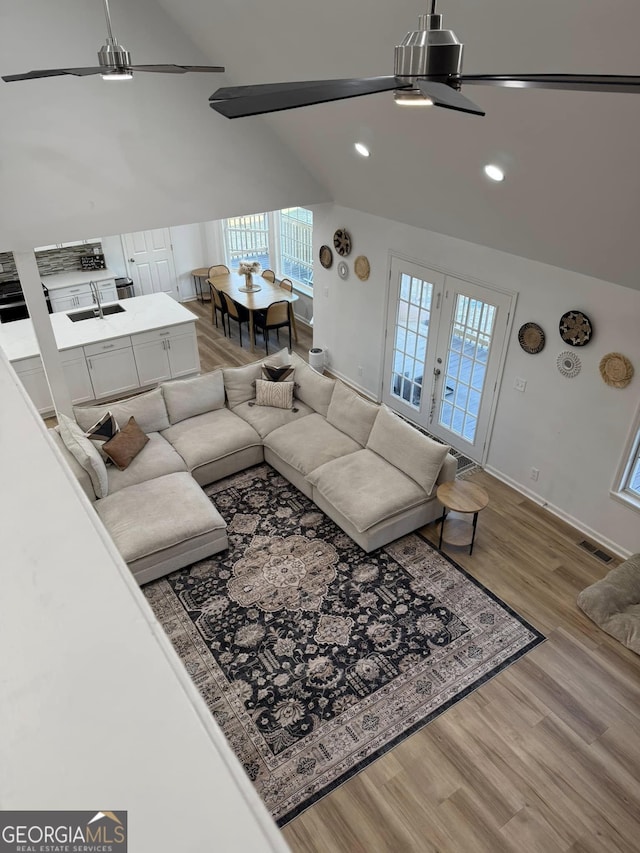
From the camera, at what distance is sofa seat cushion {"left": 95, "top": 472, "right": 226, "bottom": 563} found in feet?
15.9

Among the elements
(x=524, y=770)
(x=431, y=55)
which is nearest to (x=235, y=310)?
(x=524, y=770)

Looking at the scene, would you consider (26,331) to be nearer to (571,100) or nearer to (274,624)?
(274,624)

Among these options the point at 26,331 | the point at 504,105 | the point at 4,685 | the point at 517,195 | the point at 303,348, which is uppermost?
the point at 504,105

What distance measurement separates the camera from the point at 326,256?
310 inches

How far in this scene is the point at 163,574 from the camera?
16.5ft

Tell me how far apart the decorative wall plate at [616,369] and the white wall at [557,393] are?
52 mm

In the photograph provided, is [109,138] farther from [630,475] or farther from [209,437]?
[630,475]

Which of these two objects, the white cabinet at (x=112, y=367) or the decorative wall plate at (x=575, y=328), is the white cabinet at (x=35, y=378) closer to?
the white cabinet at (x=112, y=367)

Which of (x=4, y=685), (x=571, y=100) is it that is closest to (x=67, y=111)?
(x=571, y=100)

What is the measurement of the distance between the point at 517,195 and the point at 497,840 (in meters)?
4.30

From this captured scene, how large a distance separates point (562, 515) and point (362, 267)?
373 cm

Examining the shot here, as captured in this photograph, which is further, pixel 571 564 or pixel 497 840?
pixel 571 564

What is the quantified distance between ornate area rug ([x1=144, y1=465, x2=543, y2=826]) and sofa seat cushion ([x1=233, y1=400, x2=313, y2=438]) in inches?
42.2

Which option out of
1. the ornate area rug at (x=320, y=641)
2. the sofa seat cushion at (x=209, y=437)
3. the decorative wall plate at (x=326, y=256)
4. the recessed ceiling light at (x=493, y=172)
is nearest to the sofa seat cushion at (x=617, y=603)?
the ornate area rug at (x=320, y=641)
